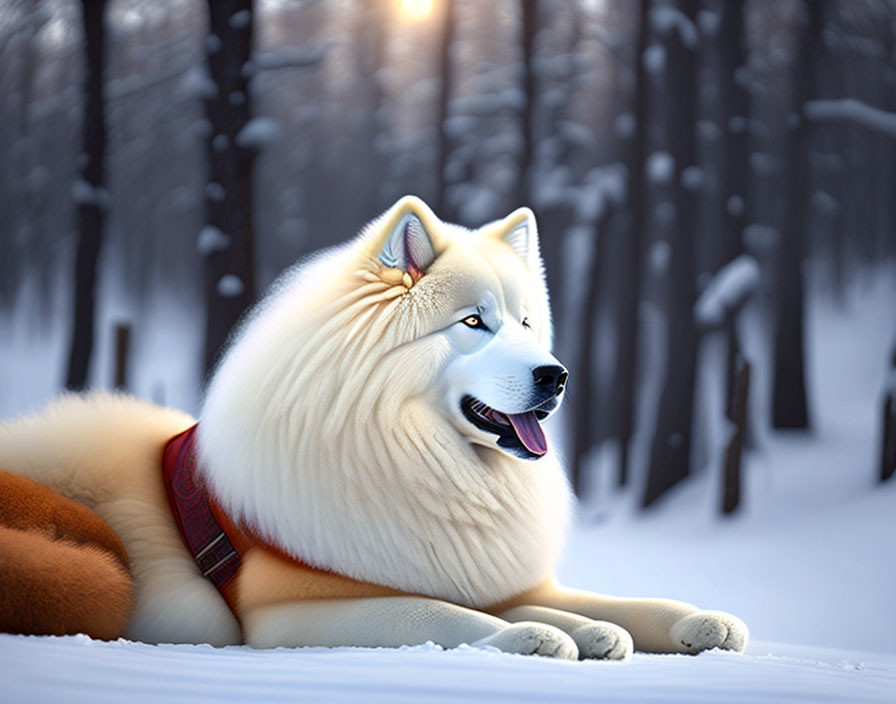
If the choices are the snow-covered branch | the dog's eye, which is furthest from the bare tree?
the dog's eye

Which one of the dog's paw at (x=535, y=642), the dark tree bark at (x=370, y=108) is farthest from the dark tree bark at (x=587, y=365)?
the dog's paw at (x=535, y=642)

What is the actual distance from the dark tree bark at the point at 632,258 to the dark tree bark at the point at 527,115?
1.26 metres

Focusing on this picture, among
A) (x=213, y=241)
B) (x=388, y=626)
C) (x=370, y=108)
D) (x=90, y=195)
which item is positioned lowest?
(x=388, y=626)

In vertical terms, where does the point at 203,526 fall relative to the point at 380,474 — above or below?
below

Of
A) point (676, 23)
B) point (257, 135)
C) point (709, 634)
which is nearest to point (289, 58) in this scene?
point (257, 135)

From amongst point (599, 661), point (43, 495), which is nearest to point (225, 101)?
point (43, 495)

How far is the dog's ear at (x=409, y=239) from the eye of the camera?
10.4 feet

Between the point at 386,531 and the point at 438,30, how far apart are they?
1091 cm

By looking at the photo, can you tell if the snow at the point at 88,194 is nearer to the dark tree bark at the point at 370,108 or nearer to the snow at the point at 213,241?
the snow at the point at 213,241

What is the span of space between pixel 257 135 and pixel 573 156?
741 cm

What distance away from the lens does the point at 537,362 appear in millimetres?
2945

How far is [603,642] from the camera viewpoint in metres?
2.67

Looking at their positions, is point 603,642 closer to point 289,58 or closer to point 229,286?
point 229,286

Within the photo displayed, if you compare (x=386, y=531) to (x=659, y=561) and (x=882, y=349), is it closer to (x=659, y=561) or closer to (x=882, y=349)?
(x=659, y=561)
